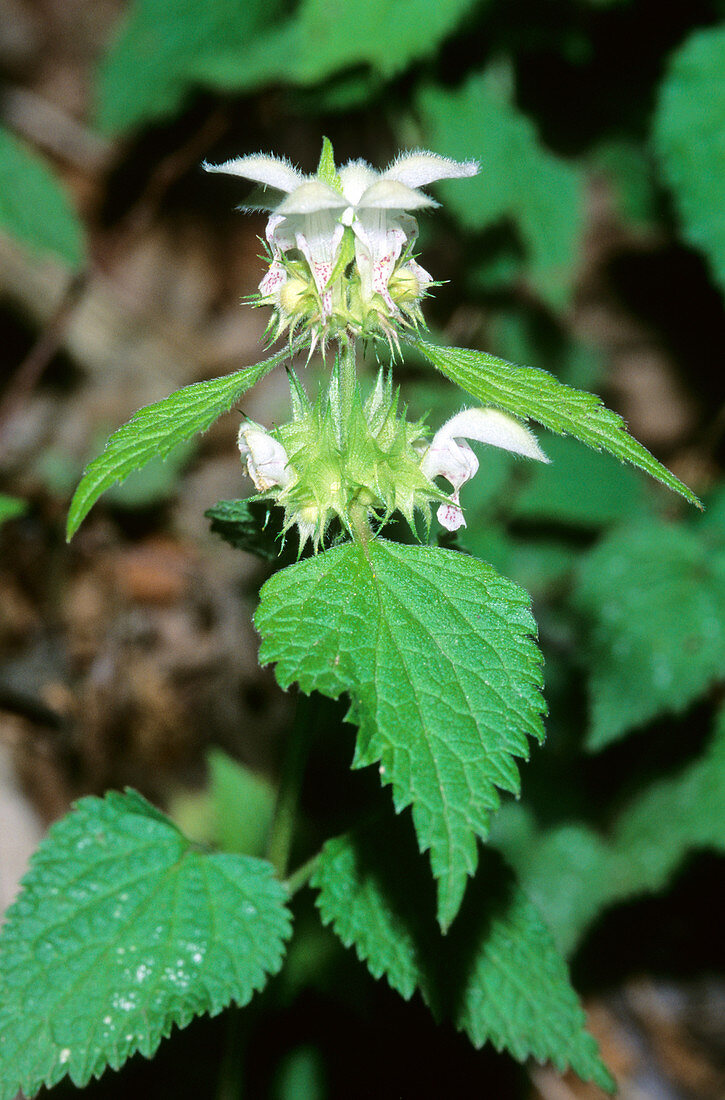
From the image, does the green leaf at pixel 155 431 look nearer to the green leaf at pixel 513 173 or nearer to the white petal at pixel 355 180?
the white petal at pixel 355 180

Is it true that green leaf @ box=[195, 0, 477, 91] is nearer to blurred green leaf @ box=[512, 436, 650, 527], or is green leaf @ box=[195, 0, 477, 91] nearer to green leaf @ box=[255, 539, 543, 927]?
blurred green leaf @ box=[512, 436, 650, 527]

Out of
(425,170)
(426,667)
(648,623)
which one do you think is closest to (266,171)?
(425,170)

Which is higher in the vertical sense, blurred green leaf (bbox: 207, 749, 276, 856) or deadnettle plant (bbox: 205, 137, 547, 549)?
deadnettle plant (bbox: 205, 137, 547, 549)

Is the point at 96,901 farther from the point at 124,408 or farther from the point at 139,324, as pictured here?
the point at 139,324

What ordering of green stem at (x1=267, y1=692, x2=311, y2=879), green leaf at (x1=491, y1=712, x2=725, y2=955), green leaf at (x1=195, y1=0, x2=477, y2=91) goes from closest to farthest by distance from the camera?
green stem at (x1=267, y1=692, x2=311, y2=879) < green leaf at (x1=491, y1=712, x2=725, y2=955) < green leaf at (x1=195, y1=0, x2=477, y2=91)

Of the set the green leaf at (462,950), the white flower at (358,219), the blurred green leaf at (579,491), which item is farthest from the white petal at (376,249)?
→ the blurred green leaf at (579,491)

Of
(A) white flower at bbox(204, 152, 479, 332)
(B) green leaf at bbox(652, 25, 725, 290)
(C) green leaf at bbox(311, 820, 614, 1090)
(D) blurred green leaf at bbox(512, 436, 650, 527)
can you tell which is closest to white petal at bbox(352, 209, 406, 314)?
A: (A) white flower at bbox(204, 152, 479, 332)

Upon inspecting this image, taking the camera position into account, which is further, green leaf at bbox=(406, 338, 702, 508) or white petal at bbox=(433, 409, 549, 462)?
white petal at bbox=(433, 409, 549, 462)
